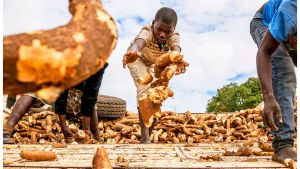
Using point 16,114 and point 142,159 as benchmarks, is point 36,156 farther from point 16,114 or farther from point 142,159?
point 16,114

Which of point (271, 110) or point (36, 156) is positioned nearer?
point (271, 110)

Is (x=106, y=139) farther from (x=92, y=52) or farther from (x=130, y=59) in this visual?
(x=92, y=52)

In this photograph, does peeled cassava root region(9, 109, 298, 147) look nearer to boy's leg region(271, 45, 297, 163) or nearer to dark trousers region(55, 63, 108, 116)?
dark trousers region(55, 63, 108, 116)

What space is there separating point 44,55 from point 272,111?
1.87 m

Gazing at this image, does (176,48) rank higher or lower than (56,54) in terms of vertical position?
higher

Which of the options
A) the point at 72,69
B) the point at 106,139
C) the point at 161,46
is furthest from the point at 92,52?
the point at 106,139

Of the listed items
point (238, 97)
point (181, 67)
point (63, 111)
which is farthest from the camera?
point (238, 97)

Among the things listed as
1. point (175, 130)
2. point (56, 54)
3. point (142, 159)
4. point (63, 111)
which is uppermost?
point (63, 111)

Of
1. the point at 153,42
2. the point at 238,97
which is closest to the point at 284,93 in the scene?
the point at 153,42

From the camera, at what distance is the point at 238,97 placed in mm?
17797

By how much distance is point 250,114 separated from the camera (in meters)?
6.76

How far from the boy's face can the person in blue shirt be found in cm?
135

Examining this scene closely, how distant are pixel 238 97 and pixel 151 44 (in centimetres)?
1393

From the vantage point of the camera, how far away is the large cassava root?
0.76 m
